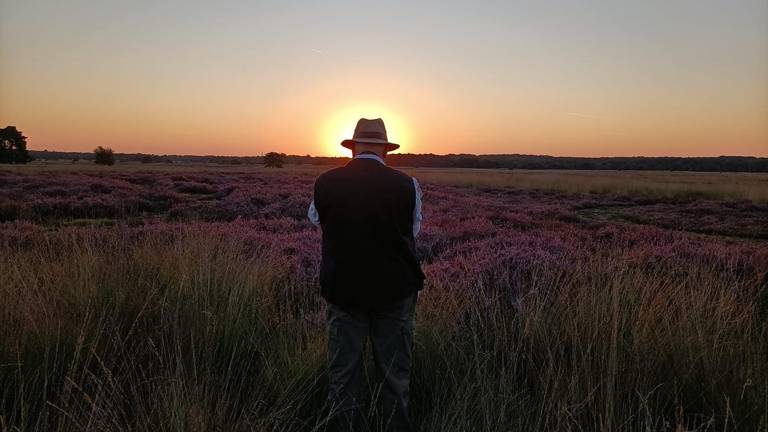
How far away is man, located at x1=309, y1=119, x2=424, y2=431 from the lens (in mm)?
3125

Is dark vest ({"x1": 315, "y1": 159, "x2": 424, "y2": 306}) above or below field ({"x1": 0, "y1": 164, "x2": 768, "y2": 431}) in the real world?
above

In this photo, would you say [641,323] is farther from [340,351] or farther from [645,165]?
[645,165]

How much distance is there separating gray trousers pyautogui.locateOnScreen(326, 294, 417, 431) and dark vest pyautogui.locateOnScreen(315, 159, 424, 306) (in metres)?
0.15

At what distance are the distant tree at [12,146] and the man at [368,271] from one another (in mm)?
81346

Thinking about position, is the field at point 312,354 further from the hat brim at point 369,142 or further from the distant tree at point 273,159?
the distant tree at point 273,159

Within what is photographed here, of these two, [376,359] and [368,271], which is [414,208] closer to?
[368,271]

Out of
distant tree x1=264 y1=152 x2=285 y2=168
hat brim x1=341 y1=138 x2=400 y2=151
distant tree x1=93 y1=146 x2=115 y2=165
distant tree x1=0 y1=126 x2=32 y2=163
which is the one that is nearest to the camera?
hat brim x1=341 y1=138 x2=400 y2=151

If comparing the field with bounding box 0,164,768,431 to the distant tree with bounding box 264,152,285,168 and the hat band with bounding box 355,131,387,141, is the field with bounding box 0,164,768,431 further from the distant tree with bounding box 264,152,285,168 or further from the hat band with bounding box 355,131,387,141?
the distant tree with bounding box 264,152,285,168

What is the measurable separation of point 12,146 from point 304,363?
83066 mm

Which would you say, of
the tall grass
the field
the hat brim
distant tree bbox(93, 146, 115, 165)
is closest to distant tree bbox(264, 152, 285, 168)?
distant tree bbox(93, 146, 115, 165)

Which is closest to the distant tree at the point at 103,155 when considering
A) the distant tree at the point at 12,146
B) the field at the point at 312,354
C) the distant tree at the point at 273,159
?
the distant tree at the point at 12,146

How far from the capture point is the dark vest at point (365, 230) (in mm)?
3113

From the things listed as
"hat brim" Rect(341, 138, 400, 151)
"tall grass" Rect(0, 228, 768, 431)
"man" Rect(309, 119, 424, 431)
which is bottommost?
"tall grass" Rect(0, 228, 768, 431)

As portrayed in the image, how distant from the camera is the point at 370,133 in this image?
3316 mm
